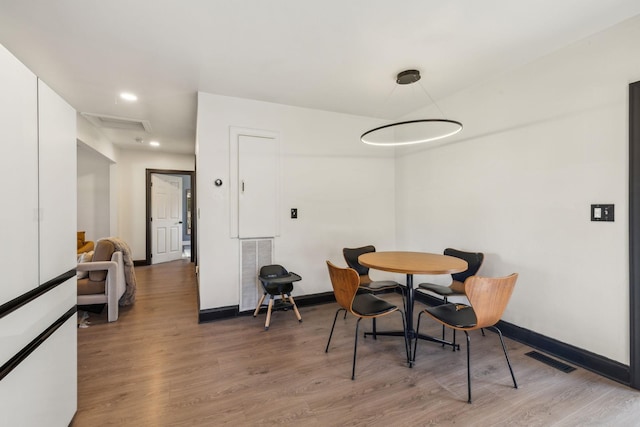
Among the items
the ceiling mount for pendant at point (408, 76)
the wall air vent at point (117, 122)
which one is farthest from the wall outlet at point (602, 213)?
the wall air vent at point (117, 122)

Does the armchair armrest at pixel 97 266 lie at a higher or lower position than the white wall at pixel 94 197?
lower

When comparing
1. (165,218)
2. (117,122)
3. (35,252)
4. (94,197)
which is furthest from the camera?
(165,218)

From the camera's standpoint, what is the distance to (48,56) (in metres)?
2.53

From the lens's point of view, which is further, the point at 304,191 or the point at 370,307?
the point at 304,191

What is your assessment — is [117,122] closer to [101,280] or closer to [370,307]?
[101,280]

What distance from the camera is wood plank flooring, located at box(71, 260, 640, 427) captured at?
1.73 meters

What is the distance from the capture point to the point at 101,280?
3.37m

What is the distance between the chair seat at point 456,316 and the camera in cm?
199

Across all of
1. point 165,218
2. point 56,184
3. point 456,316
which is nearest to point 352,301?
point 456,316

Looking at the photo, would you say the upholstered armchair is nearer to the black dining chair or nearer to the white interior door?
the black dining chair

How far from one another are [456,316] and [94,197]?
6725mm

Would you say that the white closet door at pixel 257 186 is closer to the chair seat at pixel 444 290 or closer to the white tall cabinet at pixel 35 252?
the white tall cabinet at pixel 35 252

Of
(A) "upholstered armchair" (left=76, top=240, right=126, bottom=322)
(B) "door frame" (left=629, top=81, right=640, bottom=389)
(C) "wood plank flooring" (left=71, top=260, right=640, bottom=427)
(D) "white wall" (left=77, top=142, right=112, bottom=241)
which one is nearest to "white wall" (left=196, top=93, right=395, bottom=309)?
(C) "wood plank flooring" (left=71, top=260, right=640, bottom=427)

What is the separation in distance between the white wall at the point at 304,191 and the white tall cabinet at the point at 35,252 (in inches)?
64.3
